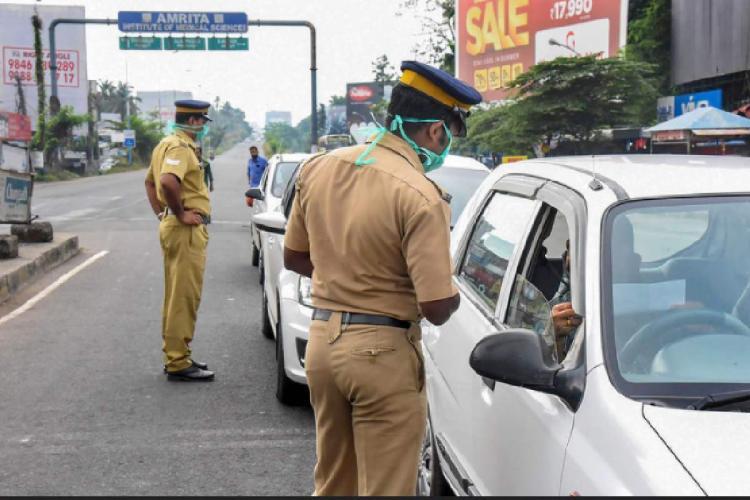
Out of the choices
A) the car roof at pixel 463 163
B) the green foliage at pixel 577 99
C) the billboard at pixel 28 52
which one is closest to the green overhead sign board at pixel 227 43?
the green foliage at pixel 577 99

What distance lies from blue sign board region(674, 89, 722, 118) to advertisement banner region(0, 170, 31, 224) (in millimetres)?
15386

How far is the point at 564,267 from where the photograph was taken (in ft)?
12.2

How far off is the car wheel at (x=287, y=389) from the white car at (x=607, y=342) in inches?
87.7

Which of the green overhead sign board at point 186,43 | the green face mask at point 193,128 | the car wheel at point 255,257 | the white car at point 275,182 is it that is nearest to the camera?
the green face mask at point 193,128

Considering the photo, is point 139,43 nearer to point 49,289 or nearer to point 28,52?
point 49,289

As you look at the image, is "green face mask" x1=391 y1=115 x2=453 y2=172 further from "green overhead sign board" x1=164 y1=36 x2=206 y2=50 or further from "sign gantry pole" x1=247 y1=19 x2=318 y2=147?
"green overhead sign board" x1=164 y1=36 x2=206 y2=50

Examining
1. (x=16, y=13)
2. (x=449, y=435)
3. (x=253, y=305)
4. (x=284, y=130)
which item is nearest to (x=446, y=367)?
(x=449, y=435)

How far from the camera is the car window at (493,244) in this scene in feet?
11.5

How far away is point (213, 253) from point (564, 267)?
37.9 feet

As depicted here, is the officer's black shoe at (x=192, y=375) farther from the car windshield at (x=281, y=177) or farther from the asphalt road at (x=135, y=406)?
the car windshield at (x=281, y=177)

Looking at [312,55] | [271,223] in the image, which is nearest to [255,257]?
[271,223]

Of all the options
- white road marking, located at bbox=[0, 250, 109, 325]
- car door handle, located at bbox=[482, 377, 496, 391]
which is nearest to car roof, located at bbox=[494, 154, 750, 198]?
car door handle, located at bbox=[482, 377, 496, 391]

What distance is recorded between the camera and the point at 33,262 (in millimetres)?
11891

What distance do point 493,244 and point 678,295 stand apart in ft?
3.34
